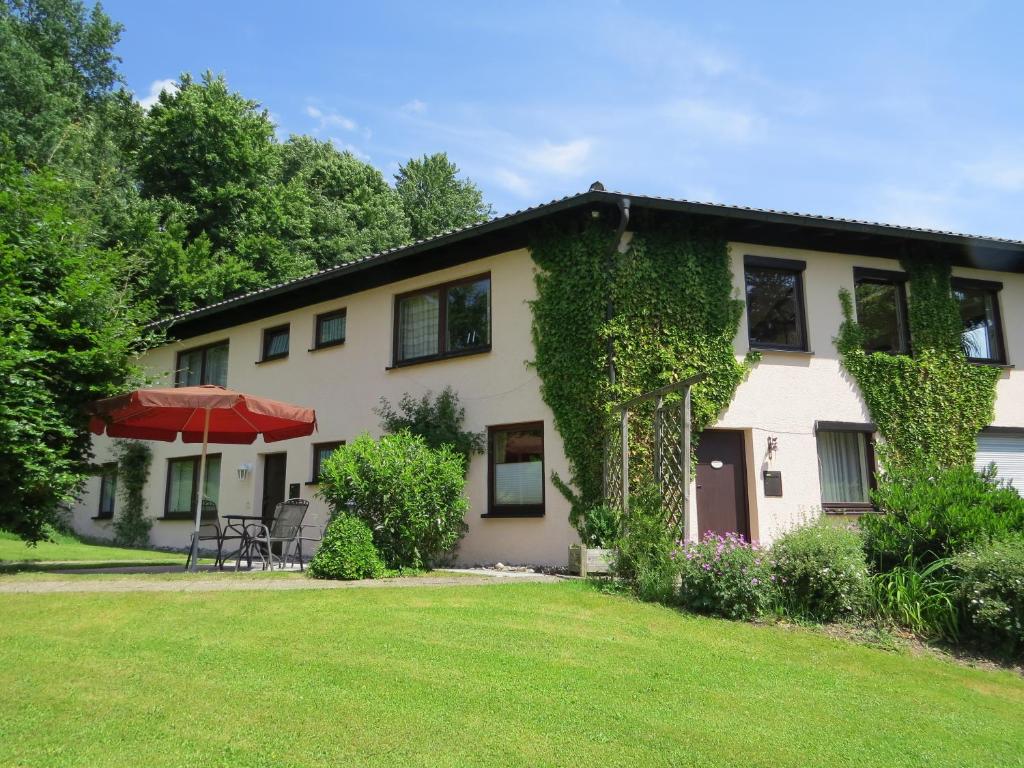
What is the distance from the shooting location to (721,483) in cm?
1116

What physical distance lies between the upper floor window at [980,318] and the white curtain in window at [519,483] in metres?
7.82

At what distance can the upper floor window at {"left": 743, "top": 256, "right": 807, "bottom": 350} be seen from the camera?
11.8 m

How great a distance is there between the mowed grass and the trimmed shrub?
0.35 metres

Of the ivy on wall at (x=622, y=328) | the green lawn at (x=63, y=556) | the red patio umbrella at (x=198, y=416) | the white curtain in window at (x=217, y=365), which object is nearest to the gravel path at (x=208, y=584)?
the red patio umbrella at (x=198, y=416)

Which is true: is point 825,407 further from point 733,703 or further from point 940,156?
point 733,703

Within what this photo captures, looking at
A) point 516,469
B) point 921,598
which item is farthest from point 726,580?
point 516,469

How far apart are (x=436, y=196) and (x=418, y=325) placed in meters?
25.0

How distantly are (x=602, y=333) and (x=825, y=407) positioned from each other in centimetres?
381

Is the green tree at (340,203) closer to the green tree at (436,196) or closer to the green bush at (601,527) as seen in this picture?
the green tree at (436,196)

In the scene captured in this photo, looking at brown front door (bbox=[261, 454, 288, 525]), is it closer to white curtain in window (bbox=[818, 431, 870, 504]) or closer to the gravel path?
the gravel path

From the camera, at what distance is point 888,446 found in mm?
11867

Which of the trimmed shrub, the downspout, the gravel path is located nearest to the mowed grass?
the trimmed shrub

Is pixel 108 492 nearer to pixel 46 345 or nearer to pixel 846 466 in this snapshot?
pixel 46 345

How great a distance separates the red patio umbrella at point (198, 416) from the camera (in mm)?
8914
